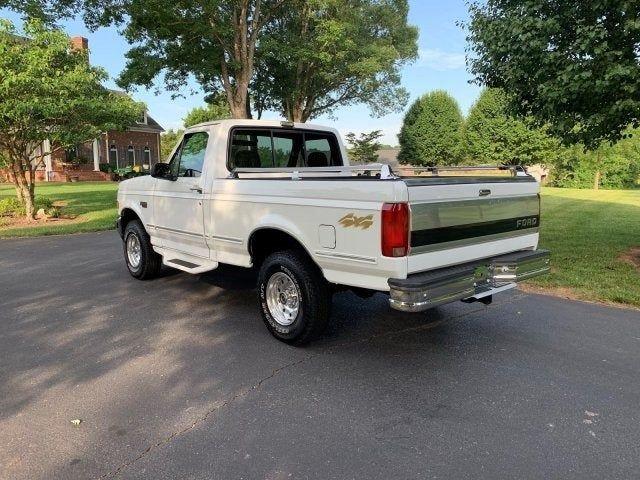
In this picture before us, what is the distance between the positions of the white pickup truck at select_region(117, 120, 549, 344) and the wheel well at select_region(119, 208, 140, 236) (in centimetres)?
112

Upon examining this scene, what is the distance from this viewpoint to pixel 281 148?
6.06 meters

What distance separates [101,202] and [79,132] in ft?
22.9

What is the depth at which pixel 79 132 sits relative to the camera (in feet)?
45.6

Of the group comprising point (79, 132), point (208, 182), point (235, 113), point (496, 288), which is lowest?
point (496, 288)

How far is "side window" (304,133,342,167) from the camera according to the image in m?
6.30

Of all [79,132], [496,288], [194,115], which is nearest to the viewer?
[496,288]

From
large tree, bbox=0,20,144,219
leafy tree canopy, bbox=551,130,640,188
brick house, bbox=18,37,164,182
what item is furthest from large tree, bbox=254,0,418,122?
leafy tree canopy, bbox=551,130,640,188

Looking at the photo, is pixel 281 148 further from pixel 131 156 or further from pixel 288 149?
pixel 131 156

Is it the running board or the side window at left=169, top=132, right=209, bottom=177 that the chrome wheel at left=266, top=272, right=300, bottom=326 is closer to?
the running board

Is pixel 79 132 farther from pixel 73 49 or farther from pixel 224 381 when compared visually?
pixel 224 381

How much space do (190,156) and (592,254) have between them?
23.5 feet

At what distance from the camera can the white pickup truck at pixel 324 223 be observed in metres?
3.83

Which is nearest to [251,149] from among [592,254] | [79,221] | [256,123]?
[256,123]

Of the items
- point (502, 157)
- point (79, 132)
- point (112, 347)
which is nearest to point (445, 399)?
point (112, 347)
